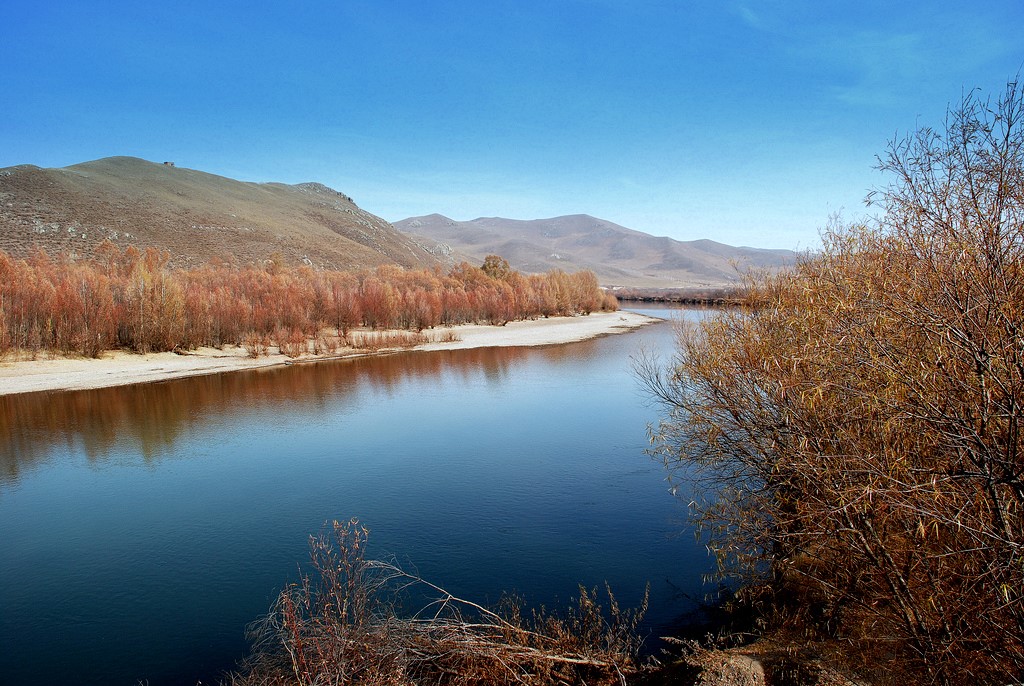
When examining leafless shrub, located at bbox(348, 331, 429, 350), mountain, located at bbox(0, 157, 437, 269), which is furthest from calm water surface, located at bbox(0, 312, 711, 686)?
mountain, located at bbox(0, 157, 437, 269)

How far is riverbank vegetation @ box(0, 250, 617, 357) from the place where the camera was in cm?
3209

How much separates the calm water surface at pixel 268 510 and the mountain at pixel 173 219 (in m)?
46.7

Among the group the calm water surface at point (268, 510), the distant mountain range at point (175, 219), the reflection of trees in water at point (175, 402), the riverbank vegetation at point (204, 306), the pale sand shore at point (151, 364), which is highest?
the distant mountain range at point (175, 219)

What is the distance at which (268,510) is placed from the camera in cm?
1294

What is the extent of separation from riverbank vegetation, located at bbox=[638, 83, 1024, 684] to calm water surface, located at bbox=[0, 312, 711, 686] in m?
3.04

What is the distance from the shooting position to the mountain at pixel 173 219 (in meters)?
62.0

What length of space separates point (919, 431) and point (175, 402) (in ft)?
83.6

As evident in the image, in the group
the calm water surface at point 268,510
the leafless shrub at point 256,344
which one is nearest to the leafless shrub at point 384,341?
the leafless shrub at point 256,344

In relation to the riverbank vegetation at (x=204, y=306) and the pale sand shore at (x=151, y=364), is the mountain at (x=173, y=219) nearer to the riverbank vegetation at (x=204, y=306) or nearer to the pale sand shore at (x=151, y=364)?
the riverbank vegetation at (x=204, y=306)

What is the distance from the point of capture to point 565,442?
17.6 meters

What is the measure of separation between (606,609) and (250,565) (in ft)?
20.1

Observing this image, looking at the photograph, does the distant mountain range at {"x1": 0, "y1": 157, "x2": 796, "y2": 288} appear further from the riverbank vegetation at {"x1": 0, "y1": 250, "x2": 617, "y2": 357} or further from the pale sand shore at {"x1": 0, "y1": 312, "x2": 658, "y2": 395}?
the pale sand shore at {"x1": 0, "y1": 312, "x2": 658, "y2": 395}

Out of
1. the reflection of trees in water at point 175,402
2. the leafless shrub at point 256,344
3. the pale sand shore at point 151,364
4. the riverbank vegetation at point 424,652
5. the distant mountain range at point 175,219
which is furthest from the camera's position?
the distant mountain range at point 175,219

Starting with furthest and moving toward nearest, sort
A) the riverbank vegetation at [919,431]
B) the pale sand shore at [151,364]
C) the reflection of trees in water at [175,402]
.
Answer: the pale sand shore at [151,364] < the reflection of trees in water at [175,402] < the riverbank vegetation at [919,431]
